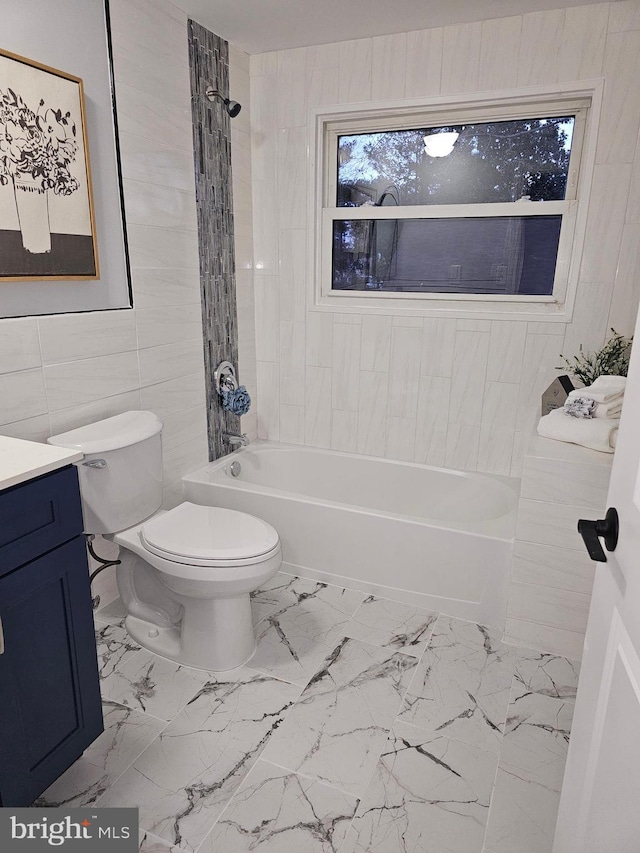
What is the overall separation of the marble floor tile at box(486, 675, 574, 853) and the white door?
41 centimetres

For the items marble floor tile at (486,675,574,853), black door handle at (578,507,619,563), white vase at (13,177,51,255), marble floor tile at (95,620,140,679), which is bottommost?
marble floor tile at (95,620,140,679)

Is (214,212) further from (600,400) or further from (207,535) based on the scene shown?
(600,400)

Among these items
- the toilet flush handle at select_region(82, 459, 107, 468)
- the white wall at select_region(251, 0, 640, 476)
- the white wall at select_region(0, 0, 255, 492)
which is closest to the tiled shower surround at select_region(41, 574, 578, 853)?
Answer: the toilet flush handle at select_region(82, 459, 107, 468)

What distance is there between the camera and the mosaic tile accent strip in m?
2.55

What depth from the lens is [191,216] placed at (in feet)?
8.46

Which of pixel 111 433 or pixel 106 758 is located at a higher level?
pixel 111 433

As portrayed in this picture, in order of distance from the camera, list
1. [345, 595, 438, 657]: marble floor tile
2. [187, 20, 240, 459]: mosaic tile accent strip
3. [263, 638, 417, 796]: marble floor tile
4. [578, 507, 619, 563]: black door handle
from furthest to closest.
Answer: [187, 20, 240, 459]: mosaic tile accent strip → [345, 595, 438, 657]: marble floor tile → [263, 638, 417, 796]: marble floor tile → [578, 507, 619, 563]: black door handle

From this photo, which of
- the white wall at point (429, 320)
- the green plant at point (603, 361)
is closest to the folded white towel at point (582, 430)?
the green plant at point (603, 361)

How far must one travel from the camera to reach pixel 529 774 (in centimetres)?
162

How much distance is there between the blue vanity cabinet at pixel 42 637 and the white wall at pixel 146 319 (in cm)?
64

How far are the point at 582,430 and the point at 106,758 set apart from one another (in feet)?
6.12

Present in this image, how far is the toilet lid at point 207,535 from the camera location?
1.91 meters

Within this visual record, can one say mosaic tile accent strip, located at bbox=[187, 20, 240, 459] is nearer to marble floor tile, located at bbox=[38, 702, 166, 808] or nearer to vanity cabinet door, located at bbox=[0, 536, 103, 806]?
marble floor tile, located at bbox=[38, 702, 166, 808]

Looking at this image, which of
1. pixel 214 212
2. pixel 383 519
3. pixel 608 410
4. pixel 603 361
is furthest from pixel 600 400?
pixel 214 212
